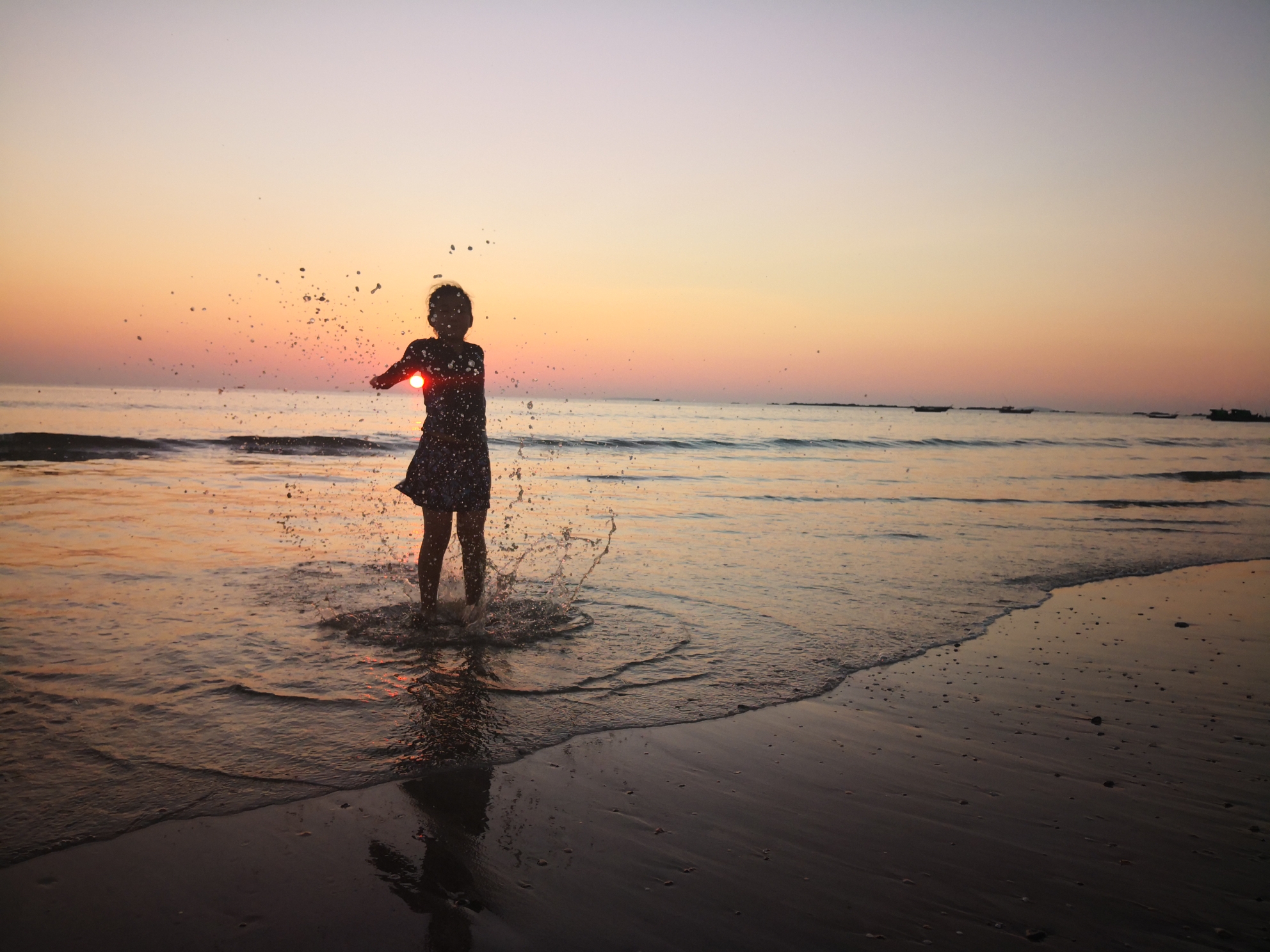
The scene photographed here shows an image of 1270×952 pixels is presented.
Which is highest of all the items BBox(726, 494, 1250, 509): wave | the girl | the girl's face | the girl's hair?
the girl's hair

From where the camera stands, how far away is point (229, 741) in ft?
10.9

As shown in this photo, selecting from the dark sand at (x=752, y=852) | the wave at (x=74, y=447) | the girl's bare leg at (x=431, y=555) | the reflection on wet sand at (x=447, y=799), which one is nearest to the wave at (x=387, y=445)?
the wave at (x=74, y=447)

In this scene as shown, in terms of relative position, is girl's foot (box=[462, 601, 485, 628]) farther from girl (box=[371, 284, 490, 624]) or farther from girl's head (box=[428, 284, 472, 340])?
girl's head (box=[428, 284, 472, 340])

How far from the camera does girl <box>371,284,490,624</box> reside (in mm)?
5359

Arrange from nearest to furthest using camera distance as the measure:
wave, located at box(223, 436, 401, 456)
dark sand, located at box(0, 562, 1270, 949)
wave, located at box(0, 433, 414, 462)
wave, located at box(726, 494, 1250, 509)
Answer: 1. dark sand, located at box(0, 562, 1270, 949)
2. wave, located at box(726, 494, 1250, 509)
3. wave, located at box(0, 433, 414, 462)
4. wave, located at box(223, 436, 401, 456)

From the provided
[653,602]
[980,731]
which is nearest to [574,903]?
[980,731]

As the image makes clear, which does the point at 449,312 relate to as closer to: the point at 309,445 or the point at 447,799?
the point at 447,799

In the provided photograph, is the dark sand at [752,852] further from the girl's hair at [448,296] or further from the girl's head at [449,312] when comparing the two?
the girl's hair at [448,296]

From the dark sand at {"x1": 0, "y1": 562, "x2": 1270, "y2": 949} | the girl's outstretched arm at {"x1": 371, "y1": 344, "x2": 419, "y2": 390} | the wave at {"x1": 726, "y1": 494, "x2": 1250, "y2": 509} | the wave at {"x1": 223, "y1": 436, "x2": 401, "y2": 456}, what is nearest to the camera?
the dark sand at {"x1": 0, "y1": 562, "x2": 1270, "y2": 949}

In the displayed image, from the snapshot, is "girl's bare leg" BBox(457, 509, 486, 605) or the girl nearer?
the girl

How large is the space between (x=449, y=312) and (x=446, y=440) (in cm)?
92

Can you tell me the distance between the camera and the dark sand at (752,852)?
2178 millimetres

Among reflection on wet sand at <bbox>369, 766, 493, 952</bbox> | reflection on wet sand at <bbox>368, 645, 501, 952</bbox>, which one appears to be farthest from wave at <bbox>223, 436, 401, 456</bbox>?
reflection on wet sand at <bbox>369, 766, 493, 952</bbox>

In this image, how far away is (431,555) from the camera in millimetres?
5418
